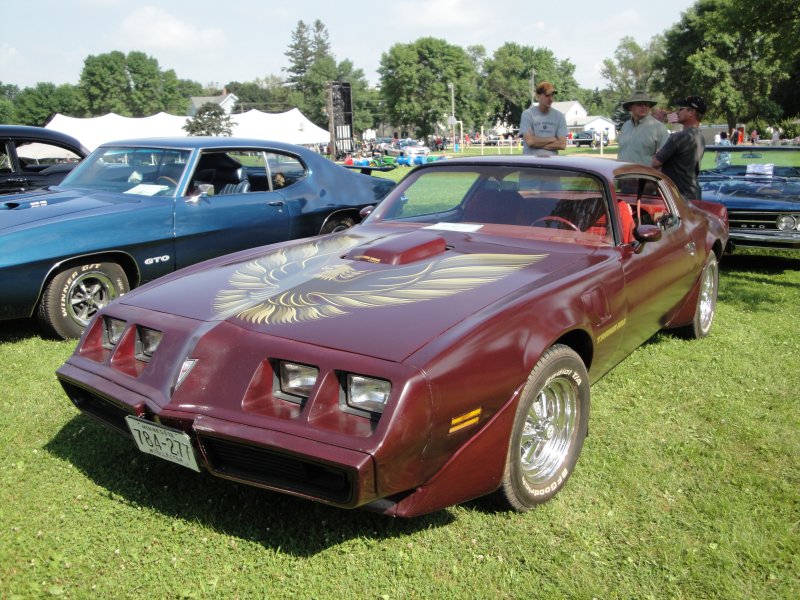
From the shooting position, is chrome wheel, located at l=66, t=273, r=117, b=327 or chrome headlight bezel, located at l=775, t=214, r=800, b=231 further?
chrome headlight bezel, located at l=775, t=214, r=800, b=231

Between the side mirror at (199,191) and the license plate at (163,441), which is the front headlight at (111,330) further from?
the side mirror at (199,191)

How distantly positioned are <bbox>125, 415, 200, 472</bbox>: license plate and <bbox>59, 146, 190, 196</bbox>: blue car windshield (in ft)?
11.3

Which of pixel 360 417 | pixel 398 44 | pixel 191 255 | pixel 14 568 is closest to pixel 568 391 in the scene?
pixel 360 417

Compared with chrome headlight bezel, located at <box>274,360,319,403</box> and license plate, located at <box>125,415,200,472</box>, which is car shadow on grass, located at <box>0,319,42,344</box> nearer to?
license plate, located at <box>125,415,200,472</box>

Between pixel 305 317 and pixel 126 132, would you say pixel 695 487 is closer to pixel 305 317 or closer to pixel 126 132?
pixel 305 317

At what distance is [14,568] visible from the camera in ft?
7.79

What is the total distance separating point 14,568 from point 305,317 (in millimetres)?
1375

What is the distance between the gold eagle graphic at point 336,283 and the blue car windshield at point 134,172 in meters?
2.62

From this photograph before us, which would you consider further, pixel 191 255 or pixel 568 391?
pixel 191 255

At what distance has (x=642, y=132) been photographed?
691 cm

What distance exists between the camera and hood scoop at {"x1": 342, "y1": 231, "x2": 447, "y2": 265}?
10.5 feet

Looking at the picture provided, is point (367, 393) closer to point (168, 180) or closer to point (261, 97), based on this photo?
point (168, 180)

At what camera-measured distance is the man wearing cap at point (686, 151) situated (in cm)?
636

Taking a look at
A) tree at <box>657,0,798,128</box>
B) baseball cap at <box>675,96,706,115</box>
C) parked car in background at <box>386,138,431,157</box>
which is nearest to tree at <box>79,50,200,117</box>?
parked car in background at <box>386,138,431,157</box>
